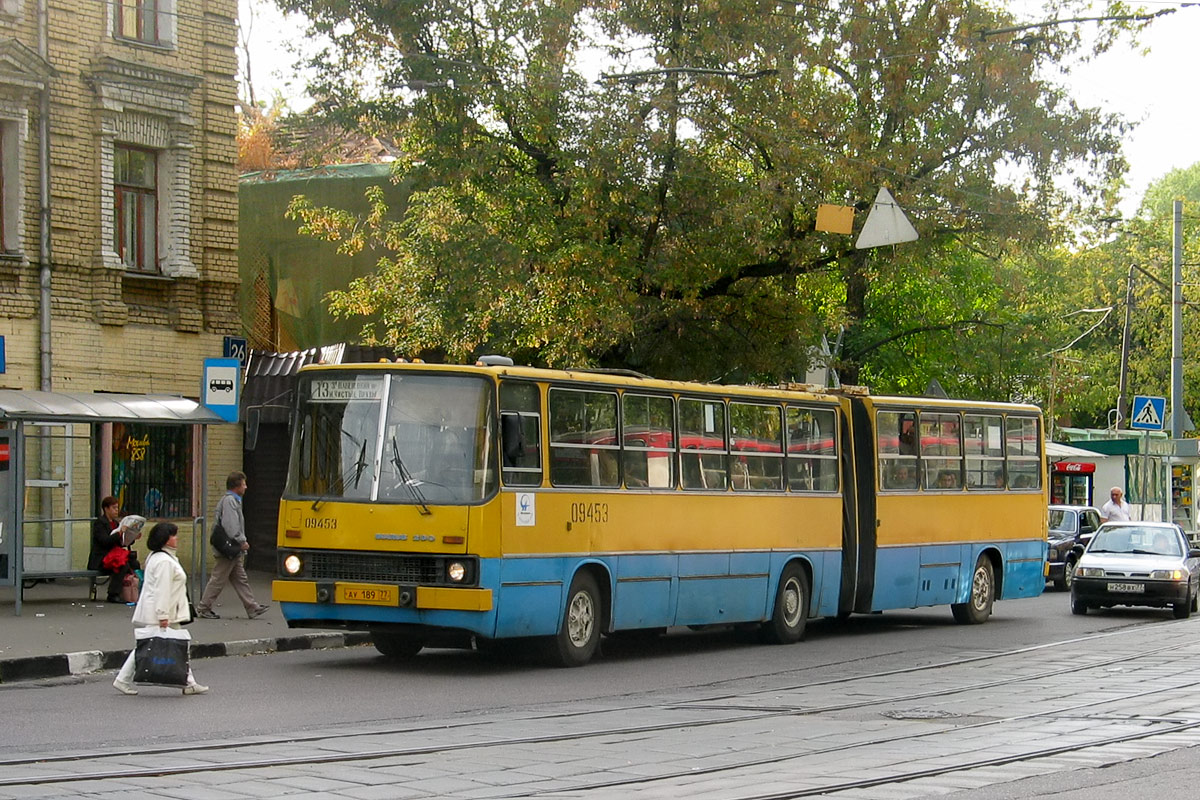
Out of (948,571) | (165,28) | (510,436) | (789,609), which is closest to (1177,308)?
(948,571)

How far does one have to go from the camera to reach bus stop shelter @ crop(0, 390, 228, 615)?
1953 cm

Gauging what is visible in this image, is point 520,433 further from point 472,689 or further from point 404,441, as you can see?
point 472,689

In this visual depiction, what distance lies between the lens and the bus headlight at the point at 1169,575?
24.7 m

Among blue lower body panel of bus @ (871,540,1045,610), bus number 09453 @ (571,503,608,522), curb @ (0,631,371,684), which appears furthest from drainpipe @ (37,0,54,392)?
blue lower body panel of bus @ (871,540,1045,610)

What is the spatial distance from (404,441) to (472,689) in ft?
8.09

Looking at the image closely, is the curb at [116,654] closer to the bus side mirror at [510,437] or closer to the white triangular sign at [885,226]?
the bus side mirror at [510,437]

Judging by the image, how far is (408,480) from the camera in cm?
1550

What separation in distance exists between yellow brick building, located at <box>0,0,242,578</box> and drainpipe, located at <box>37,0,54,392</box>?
20 mm

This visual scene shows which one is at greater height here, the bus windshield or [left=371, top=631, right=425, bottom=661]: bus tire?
the bus windshield

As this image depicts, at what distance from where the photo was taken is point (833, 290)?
37844 mm

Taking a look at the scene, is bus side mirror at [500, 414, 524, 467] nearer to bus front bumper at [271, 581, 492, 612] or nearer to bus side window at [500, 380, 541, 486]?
bus side window at [500, 380, 541, 486]

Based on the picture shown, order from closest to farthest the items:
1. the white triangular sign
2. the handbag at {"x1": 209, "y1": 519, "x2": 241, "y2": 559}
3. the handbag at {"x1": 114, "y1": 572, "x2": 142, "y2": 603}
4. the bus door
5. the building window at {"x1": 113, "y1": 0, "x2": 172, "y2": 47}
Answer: the handbag at {"x1": 209, "y1": 519, "x2": 241, "y2": 559} < the handbag at {"x1": 114, "y1": 572, "x2": 142, "y2": 603} < the bus door < the white triangular sign < the building window at {"x1": 113, "y1": 0, "x2": 172, "y2": 47}

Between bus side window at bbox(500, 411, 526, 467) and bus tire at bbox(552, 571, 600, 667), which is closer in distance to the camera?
bus side window at bbox(500, 411, 526, 467)

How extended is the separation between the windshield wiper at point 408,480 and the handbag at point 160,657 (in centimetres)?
270
